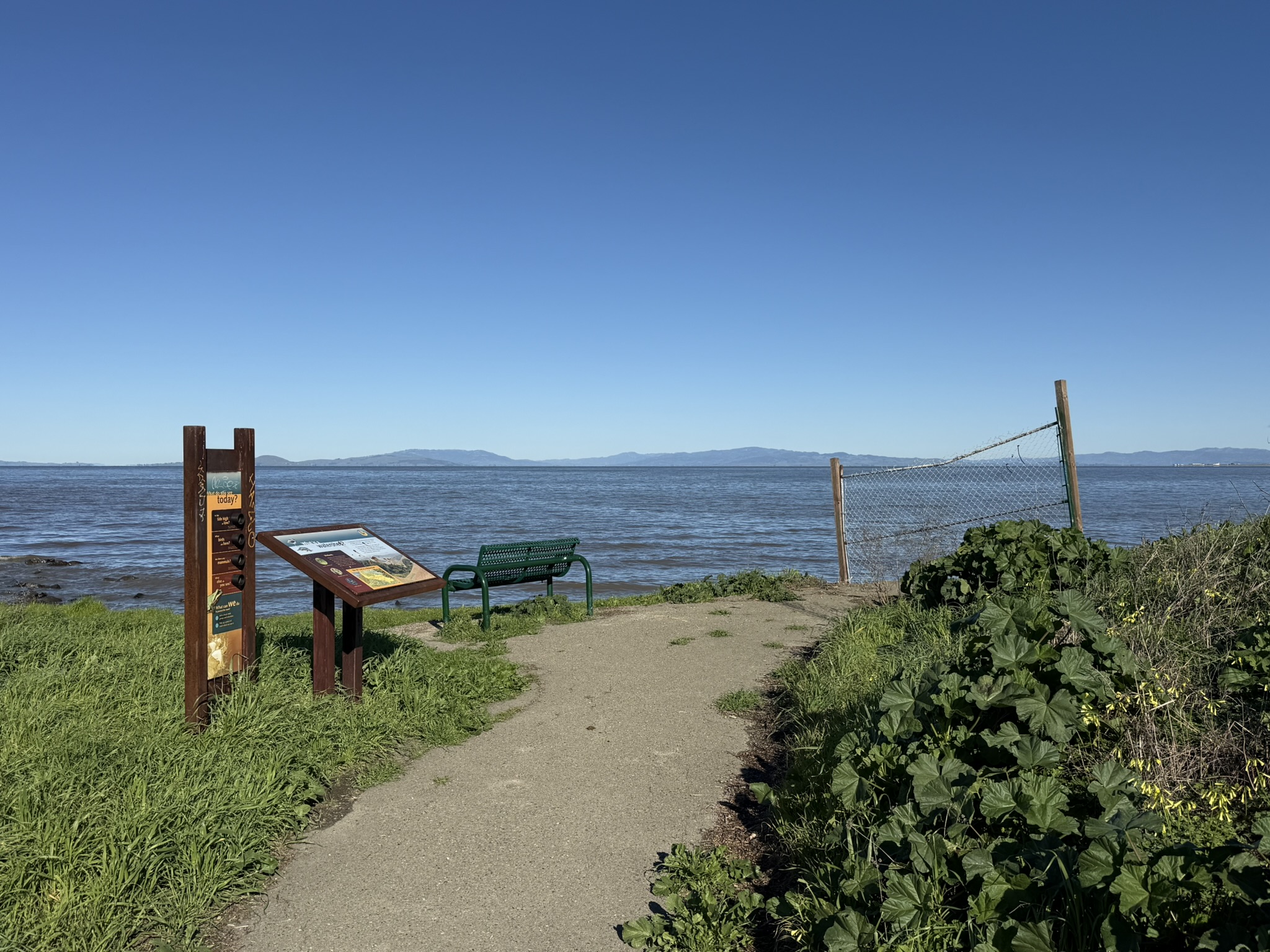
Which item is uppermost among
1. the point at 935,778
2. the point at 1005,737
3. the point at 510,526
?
the point at 1005,737

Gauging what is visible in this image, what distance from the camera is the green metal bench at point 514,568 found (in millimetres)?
9453

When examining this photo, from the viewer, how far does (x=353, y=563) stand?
6105 mm

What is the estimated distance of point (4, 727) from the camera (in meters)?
4.63

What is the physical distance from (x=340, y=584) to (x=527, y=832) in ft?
7.71

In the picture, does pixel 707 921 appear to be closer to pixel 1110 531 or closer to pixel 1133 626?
pixel 1133 626

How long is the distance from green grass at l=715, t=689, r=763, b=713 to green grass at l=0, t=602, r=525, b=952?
1676 millimetres

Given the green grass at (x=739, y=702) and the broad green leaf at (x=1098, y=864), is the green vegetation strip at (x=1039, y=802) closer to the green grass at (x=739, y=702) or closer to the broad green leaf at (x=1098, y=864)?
the broad green leaf at (x=1098, y=864)

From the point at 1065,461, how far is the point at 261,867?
840 cm

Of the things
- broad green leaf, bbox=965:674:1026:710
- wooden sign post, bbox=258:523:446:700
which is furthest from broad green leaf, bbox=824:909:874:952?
wooden sign post, bbox=258:523:446:700

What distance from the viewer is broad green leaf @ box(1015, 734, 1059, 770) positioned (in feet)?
10.5

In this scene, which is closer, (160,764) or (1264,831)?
(1264,831)

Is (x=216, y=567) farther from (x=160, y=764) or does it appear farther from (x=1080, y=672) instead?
(x=1080, y=672)

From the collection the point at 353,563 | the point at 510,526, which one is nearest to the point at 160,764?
the point at 353,563

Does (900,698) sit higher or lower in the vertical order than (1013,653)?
lower
